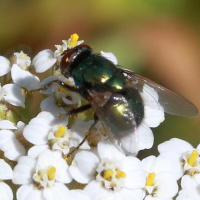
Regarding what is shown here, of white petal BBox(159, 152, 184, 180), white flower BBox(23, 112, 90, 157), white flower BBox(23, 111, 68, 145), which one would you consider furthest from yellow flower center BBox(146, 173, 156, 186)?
white flower BBox(23, 111, 68, 145)

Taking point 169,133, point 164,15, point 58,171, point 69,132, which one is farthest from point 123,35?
point 58,171

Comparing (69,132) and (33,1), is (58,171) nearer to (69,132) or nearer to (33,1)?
(69,132)

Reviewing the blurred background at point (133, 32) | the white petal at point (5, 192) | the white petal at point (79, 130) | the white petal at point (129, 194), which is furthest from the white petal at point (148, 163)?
the blurred background at point (133, 32)

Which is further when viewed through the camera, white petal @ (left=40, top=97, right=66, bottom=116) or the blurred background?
the blurred background

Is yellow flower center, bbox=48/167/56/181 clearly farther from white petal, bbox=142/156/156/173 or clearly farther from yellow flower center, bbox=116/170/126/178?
white petal, bbox=142/156/156/173

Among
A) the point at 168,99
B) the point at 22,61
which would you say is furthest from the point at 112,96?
the point at 22,61

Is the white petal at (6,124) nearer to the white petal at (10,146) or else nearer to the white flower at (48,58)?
the white petal at (10,146)
